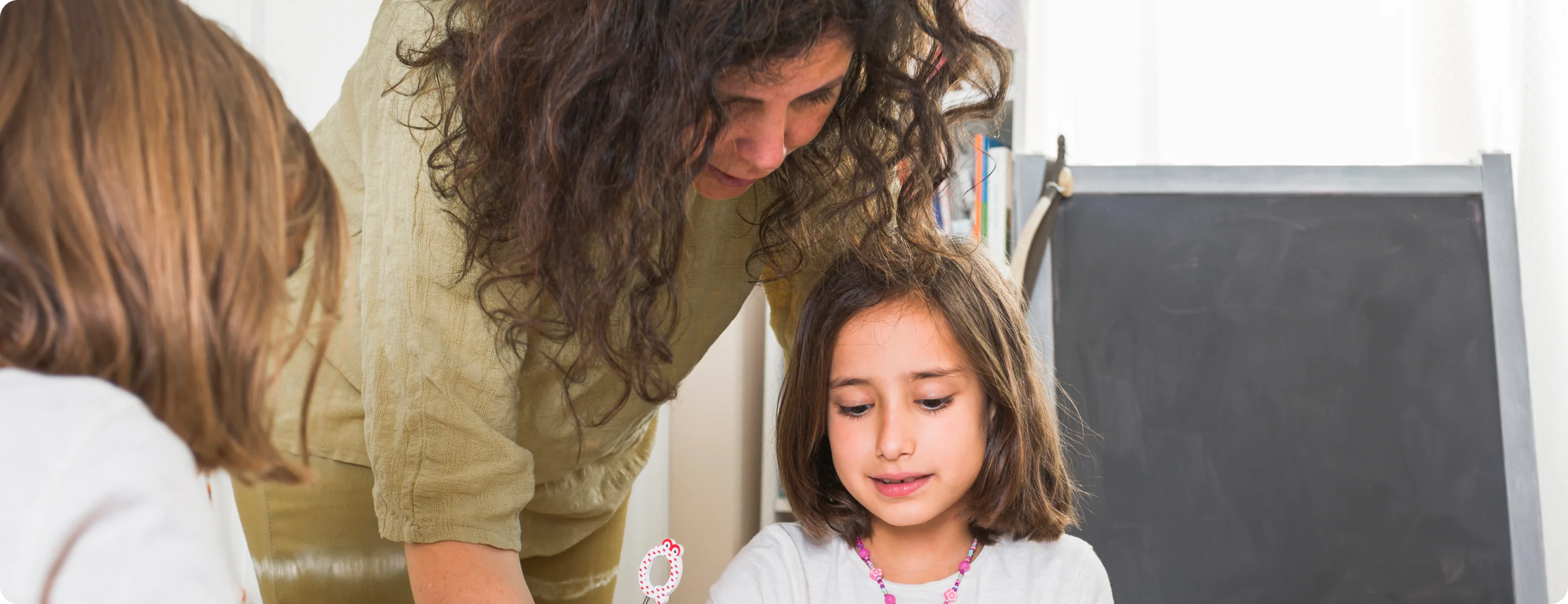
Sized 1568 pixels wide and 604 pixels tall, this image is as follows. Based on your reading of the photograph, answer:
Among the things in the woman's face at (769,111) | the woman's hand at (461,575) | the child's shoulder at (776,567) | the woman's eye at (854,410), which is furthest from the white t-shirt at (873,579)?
the woman's face at (769,111)

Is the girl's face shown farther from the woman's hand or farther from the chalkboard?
the chalkboard

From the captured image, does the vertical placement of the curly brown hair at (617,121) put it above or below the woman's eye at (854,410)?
above

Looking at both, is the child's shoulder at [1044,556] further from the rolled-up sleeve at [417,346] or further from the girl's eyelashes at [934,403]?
the rolled-up sleeve at [417,346]

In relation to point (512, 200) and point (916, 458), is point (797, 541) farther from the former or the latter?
point (512, 200)

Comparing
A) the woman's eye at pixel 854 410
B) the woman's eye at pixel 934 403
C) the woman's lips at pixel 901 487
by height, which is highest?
the woman's eye at pixel 934 403

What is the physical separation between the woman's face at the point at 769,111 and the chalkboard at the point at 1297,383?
29.6 inches

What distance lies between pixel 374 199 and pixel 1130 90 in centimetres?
149

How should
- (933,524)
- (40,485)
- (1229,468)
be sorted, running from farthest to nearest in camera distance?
(1229,468), (933,524), (40,485)

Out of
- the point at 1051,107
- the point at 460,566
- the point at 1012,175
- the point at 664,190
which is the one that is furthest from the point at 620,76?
the point at 1051,107

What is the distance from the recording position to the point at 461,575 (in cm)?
74

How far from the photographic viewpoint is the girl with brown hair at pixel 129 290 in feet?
1.09

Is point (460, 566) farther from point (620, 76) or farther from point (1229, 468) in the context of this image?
point (1229, 468)

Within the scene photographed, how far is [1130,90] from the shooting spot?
1917mm

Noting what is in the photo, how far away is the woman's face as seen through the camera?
691 millimetres
